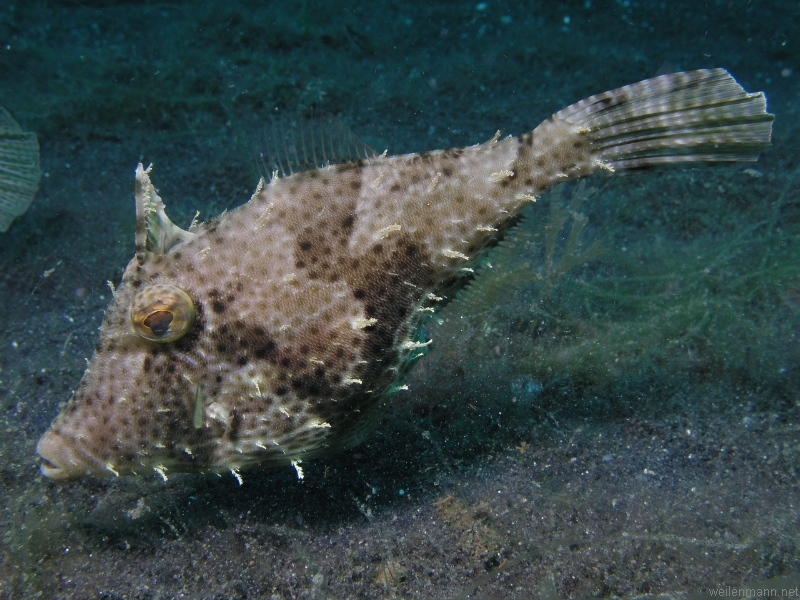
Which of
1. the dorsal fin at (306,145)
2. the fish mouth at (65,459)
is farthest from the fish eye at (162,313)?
the dorsal fin at (306,145)

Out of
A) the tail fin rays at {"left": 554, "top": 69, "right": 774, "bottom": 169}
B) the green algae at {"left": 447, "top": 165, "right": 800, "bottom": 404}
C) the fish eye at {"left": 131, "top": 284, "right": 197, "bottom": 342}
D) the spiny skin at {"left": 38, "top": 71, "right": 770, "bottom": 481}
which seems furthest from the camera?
the green algae at {"left": 447, "top": 165, "right": 800, "bottom": 404}

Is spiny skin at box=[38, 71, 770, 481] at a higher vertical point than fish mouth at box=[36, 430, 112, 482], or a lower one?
higher

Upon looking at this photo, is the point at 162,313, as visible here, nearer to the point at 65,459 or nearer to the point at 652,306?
the point at 65,459

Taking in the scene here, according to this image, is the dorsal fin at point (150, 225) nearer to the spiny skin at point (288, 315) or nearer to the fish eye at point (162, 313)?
the spiny skin at point (288, 315)

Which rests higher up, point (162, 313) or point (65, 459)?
point (162, 313)

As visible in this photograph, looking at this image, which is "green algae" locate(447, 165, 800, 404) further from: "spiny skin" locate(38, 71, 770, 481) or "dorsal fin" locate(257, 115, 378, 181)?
"dorsal fin" locate(257, 115, 378, 181)

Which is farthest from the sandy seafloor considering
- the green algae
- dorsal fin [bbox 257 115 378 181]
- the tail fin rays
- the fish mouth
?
dorsal fin [bbox 257 115 378 181]

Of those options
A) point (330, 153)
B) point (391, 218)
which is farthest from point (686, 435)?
point (330, 153)

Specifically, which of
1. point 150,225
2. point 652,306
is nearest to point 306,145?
point 150,225
